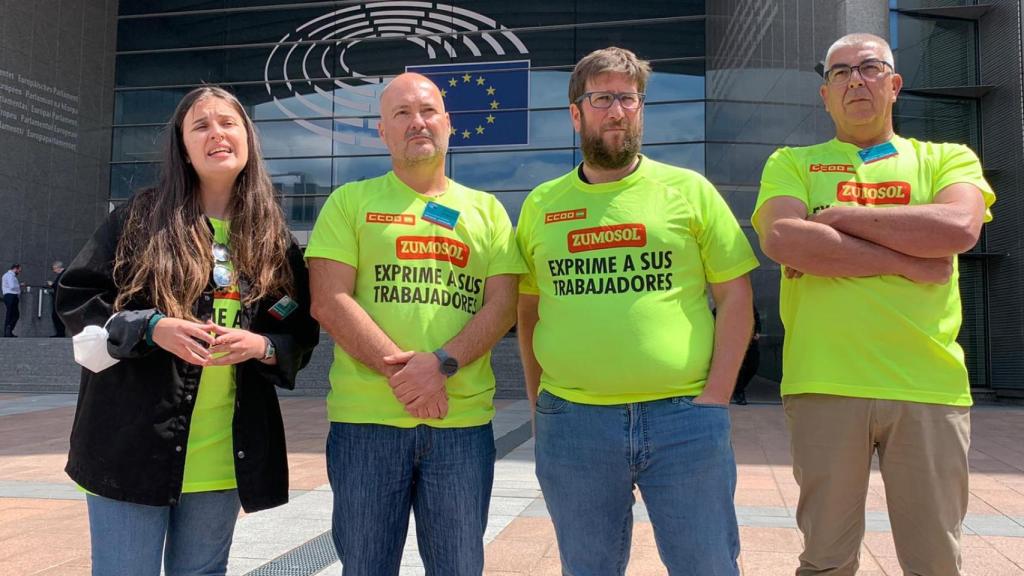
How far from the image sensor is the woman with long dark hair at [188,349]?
2.14 m

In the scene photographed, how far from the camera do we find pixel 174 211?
2.34 metres

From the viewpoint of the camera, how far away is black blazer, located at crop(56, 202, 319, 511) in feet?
7.01

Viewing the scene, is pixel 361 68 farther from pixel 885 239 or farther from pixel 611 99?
pixel 885 239

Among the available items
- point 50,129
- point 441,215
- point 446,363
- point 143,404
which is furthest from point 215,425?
point 50,129

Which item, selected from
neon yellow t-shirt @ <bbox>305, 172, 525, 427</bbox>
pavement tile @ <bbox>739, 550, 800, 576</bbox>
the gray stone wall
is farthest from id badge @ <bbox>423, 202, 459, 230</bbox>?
the gray stone wall

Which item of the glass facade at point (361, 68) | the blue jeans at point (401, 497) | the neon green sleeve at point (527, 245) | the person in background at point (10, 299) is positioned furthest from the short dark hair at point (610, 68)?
Answer: the person in background at point (10, 299)

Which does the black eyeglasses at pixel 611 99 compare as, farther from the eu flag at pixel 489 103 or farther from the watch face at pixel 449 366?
the eu flag at pixel 489 103

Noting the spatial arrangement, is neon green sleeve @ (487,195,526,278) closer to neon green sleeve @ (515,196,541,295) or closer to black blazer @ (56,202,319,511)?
neon green sleeve @ (515,196,541,295)

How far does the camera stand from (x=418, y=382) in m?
2.34

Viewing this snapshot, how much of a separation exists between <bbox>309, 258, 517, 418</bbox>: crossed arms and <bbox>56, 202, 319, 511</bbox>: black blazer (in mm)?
166

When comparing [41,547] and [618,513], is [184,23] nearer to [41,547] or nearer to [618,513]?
[41,547]

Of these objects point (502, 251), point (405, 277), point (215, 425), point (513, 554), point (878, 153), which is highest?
point (878, 153)

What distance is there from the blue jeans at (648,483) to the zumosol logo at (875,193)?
2.89 feet

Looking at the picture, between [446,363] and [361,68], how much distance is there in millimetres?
21183
